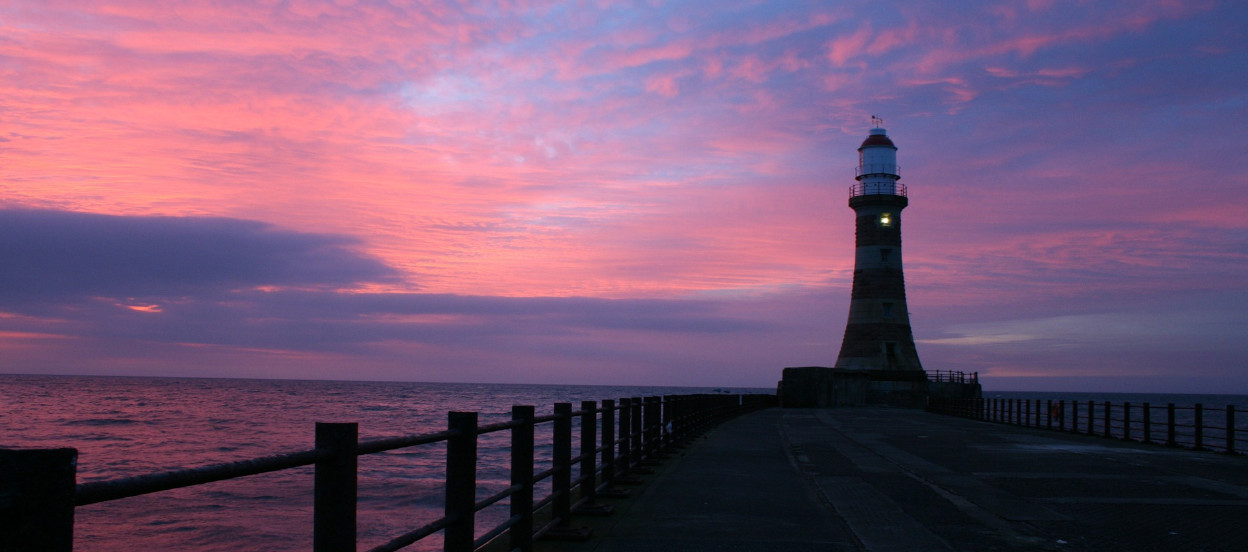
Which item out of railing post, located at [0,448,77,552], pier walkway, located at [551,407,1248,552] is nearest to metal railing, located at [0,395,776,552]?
railing post, located at [0,448,77,552]

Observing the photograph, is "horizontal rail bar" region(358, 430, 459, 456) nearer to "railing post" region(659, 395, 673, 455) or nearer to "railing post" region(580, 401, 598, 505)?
"railing post" region(580, 401, 598, 505)

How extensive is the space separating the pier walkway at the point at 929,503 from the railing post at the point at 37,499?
232 inches

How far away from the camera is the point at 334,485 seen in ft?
13.3

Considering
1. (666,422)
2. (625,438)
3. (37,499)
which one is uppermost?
(37,499)

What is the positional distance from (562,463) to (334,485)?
4.57 metres

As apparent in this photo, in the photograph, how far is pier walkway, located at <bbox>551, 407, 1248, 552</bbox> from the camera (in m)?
8.55

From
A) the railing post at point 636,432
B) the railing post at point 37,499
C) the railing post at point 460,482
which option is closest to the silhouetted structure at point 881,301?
the railing post at point 636,432

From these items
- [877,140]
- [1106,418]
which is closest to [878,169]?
[877,140]

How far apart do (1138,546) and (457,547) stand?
603cm

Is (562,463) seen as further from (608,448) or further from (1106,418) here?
(1106,418)

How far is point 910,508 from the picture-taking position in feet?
35.1

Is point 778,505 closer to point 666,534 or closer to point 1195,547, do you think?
point 666,534

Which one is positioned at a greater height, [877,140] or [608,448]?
[877,140]

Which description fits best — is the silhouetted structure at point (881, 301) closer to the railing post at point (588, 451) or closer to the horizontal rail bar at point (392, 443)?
the railing post at point (588, 451)
